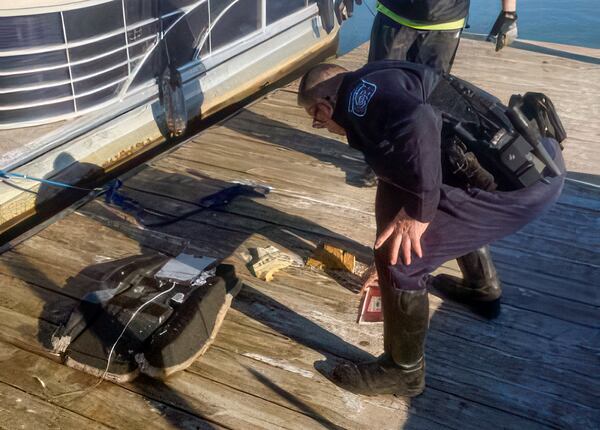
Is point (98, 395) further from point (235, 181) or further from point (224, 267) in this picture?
point (235, 181)

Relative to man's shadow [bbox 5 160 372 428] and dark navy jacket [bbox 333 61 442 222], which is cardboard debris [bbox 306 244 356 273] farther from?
dark navy jacket [bbox 333 61 442 222]

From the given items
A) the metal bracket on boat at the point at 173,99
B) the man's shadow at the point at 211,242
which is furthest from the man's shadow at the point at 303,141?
the man's shadow at the point at 211,242

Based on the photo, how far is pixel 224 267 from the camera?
3938 millimetres

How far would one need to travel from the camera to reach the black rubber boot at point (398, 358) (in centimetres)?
302

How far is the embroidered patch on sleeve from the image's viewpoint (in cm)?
277

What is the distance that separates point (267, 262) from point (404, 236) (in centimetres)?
149

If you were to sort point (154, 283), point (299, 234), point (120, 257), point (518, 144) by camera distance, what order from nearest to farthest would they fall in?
1. point (518, 144)
2. point (154, 283)
3. point (120, 257)
4. point (299, 234)

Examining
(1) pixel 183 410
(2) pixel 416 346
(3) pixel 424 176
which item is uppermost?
(3) pixel 424 176

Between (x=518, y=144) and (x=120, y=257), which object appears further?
(x=120, y=257)

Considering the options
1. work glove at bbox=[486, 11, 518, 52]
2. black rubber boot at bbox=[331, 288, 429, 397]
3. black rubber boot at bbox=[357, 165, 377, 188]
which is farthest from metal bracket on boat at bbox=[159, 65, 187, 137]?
black rubber boot at bbox=[331, 288, 429, 397]

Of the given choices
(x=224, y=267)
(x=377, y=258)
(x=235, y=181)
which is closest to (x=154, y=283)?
(x=224, y=267)

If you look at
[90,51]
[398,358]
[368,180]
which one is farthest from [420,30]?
[90,51]

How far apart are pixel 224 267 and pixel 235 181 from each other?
1525mm

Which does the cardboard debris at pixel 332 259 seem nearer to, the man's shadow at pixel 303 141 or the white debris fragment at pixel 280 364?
the white debris fragment at pixel 280 364
